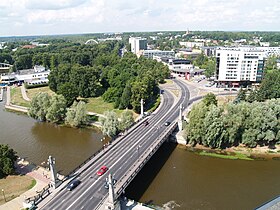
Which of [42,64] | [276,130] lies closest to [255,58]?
[276,130]

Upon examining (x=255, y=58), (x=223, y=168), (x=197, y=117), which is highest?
(x=255, y=58)

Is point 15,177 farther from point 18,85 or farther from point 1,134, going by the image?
point 18,85

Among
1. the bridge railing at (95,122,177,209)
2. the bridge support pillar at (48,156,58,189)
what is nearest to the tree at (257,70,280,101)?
the bridge railing at (95,122,177,209)

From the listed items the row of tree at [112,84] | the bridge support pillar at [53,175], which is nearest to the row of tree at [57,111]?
the row of tree at [112,84]

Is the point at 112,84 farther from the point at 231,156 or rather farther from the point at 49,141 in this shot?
the point at 231,156

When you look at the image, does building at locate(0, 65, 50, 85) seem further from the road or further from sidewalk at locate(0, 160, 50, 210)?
sidewalk at locate(0, 160, 50, 210)

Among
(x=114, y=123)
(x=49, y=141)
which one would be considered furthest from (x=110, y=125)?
(x=49, y=141)
